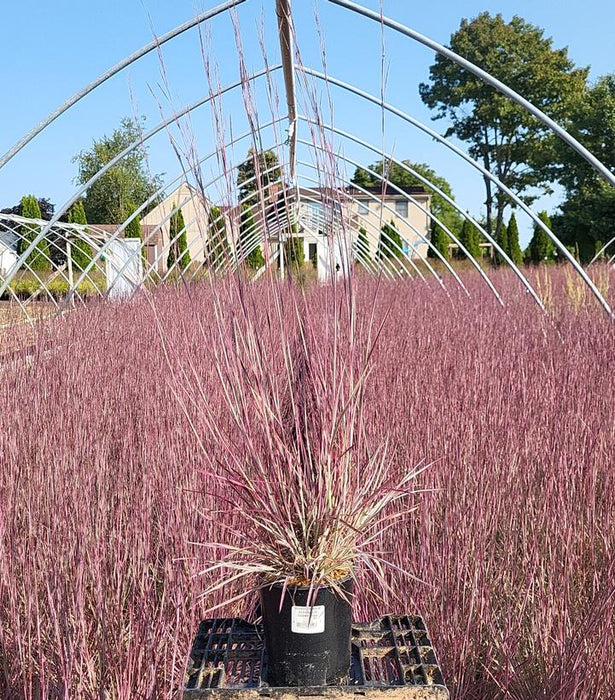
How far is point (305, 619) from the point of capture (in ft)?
4.67

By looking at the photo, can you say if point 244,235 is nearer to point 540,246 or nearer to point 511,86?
point 540,246

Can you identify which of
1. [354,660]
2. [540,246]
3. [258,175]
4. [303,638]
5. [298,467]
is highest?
[540,246]

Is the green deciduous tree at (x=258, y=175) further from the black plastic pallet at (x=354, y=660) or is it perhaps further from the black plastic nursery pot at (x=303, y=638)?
the black plastic pallet at (x=354, y=660)

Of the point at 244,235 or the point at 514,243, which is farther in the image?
the point at 514,243

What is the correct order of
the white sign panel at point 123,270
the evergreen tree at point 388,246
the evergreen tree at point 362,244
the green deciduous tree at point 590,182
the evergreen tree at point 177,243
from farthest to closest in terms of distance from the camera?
the green deciduous tree at point 590,182 → the evergreen tree at point 362,244 → the white sign panel at point 123,270 → the evergreen tree at point 177,243 → the evergreen tree at point 388,246

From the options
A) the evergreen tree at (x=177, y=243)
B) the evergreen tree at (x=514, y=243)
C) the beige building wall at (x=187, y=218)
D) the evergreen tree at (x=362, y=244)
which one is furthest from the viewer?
the evergreen tree at (x=514, y=243)

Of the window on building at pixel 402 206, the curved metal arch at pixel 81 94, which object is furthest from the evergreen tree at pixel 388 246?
the window on building at pixel 402 206

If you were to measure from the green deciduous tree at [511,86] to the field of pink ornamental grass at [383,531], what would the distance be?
3146 cm

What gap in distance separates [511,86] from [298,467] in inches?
1444

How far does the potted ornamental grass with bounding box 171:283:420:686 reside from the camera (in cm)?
143

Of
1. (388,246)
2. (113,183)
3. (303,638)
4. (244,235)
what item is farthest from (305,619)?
(113,183)

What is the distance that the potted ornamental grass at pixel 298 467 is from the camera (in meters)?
1.43

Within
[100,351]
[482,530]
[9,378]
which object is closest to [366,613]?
[482,530]

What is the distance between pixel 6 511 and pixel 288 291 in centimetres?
135
